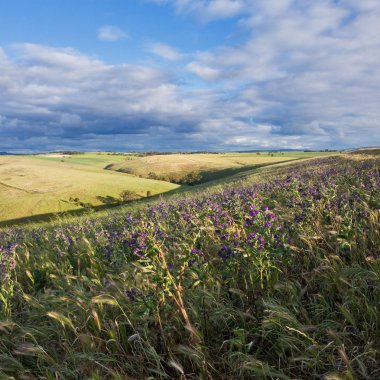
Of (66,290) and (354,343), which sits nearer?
(354,343)

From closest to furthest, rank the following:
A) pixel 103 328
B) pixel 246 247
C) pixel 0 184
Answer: pixel 103 328
pixel 246 247
pixel 0 184

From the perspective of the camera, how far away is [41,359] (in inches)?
132

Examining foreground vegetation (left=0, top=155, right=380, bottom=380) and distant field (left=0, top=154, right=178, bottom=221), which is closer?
foreground vegetation (left=0, top=155, right=380, bottom=380)

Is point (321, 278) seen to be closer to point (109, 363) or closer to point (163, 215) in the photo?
point (109, 363)

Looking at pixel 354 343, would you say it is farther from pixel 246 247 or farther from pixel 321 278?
pixel 246 247

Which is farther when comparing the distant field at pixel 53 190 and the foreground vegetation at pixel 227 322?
the distant field at pixel 53 190

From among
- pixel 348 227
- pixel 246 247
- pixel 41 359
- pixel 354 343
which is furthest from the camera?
pixel 348 227

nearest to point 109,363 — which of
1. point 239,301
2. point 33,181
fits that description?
point 239,301

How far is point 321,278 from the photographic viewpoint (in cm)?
419

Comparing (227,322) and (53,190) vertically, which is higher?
(227,322)

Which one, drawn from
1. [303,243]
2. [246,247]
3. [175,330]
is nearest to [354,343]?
[246,247]

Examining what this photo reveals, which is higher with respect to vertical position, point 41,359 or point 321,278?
point 321,278

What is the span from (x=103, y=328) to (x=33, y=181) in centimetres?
8078

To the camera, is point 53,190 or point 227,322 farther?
point 53,190
